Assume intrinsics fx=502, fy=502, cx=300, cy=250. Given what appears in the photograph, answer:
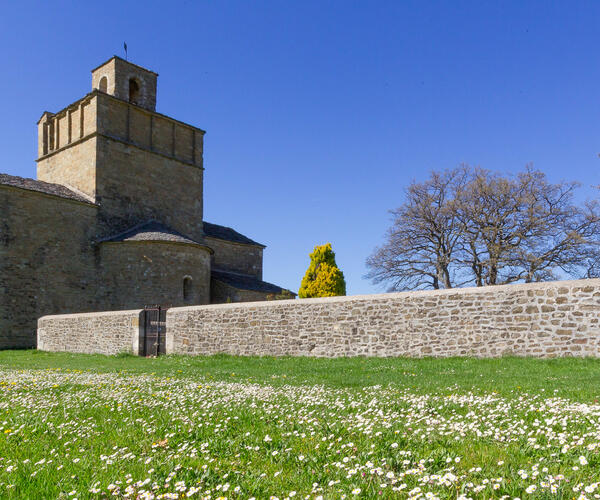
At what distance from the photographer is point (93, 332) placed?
18969 mm

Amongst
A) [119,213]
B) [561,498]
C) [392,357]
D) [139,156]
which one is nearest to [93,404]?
[561,498]

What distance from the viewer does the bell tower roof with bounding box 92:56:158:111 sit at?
96.7ft

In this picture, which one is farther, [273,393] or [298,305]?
[298,305]

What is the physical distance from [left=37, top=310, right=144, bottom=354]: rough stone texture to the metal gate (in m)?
0.21

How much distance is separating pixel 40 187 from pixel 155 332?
12.6 metres

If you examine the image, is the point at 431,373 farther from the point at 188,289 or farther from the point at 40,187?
the point at 40,187

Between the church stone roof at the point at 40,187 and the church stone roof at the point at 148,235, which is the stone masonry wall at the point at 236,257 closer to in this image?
the church stone roof at the point at 148,235

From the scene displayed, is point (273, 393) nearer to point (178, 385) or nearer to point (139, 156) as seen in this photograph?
point (178, 385)

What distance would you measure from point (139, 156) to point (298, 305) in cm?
1874

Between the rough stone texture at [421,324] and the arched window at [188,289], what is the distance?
1068 centimetres

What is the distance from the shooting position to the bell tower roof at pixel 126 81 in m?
29.5

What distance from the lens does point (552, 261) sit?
28.1m

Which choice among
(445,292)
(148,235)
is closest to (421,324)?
(445,292)

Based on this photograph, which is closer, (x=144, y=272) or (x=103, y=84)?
(x=144, y=272)
